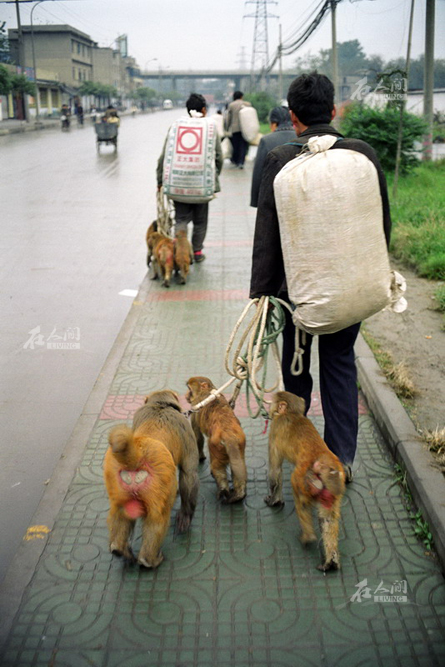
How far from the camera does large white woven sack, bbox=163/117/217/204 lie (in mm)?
7250

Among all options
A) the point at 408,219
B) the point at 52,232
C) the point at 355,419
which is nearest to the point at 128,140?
the point at 52,232

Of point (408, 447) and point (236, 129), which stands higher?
point (236, 129)

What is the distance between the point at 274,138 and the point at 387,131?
295 inches

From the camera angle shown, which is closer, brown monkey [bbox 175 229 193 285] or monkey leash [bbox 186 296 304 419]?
monkey leash [bbox 186 296 304 419]

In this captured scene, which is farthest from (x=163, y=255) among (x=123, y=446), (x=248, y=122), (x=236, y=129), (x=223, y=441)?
(x=236, y=129)

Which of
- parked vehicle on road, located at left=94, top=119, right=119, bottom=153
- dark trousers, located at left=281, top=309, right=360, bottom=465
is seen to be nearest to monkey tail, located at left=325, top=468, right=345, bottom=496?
dark trousers, located at left=281, top=309, right=360, bottom=465

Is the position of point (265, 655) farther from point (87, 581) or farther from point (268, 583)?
point (87, 581)

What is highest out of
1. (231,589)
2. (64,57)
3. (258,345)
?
(64,57)

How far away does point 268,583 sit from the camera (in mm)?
2887

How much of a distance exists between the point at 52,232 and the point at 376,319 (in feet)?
20.6

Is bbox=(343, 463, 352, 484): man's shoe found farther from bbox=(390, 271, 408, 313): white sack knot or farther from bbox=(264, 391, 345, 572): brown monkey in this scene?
bbox=(390, 271, 408, 313): white sack knot

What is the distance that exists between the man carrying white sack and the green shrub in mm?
10915

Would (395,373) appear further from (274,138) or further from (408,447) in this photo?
(274,138)

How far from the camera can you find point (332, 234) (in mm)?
2869
